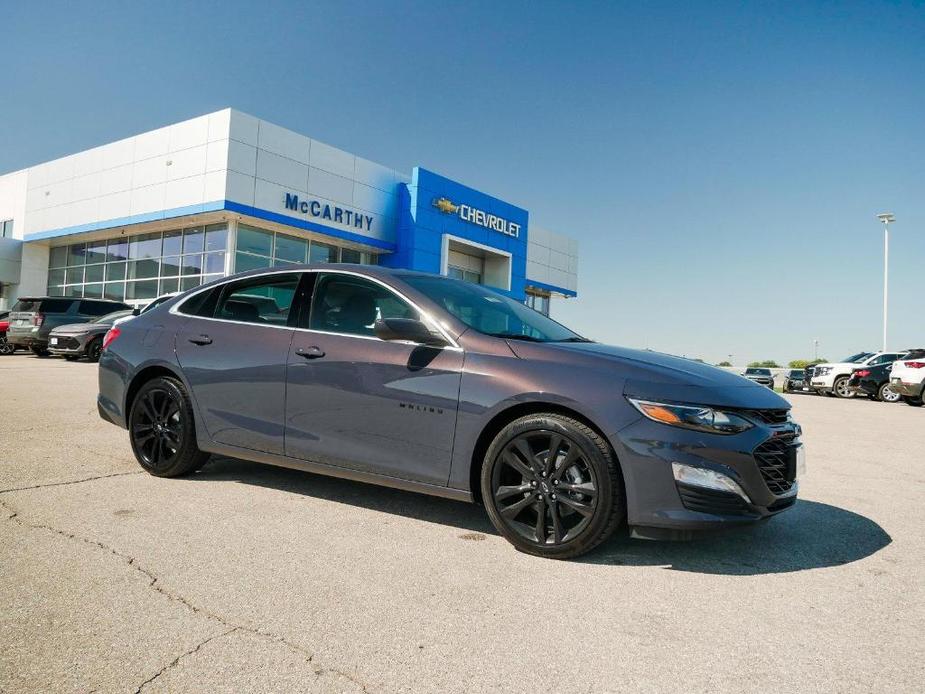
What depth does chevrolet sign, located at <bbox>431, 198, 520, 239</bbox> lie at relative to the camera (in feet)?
92.7

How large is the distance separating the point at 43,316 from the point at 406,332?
17553mm

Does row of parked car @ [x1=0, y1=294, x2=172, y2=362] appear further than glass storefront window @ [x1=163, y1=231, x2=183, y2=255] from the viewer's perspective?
No

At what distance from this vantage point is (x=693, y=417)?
299cm

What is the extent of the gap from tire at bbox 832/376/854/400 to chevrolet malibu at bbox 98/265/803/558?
826 inches

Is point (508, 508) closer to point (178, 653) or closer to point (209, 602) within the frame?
point (209, 602)

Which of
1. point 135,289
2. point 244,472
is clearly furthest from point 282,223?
point 244,472

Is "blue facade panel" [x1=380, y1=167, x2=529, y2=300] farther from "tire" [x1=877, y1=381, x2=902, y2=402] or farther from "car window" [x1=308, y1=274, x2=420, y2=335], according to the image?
"car window" [x1=308, y1=274, x2=420, y2=335]

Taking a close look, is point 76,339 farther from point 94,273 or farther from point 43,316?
point 94,273

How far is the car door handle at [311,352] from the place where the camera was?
3868 millimetres

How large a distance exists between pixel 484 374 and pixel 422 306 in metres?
0.67

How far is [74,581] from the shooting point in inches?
103

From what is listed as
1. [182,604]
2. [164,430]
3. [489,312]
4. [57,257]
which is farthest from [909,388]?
[57,257]

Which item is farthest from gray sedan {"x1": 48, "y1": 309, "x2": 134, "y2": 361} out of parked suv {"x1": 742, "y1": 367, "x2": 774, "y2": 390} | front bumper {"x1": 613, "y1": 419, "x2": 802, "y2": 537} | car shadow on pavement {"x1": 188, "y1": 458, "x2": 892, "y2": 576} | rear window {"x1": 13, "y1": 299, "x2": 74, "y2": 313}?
parked suv {"x1": 742, "y1": 367, "x2": 774, "y2": 390}

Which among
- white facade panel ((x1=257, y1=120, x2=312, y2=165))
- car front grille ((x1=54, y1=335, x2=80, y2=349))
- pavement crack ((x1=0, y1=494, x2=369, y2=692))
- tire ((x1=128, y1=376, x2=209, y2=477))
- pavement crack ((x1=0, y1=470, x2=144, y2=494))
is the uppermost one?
white facade panel ((x1=257, y1=120, x2=312, y2=165))
